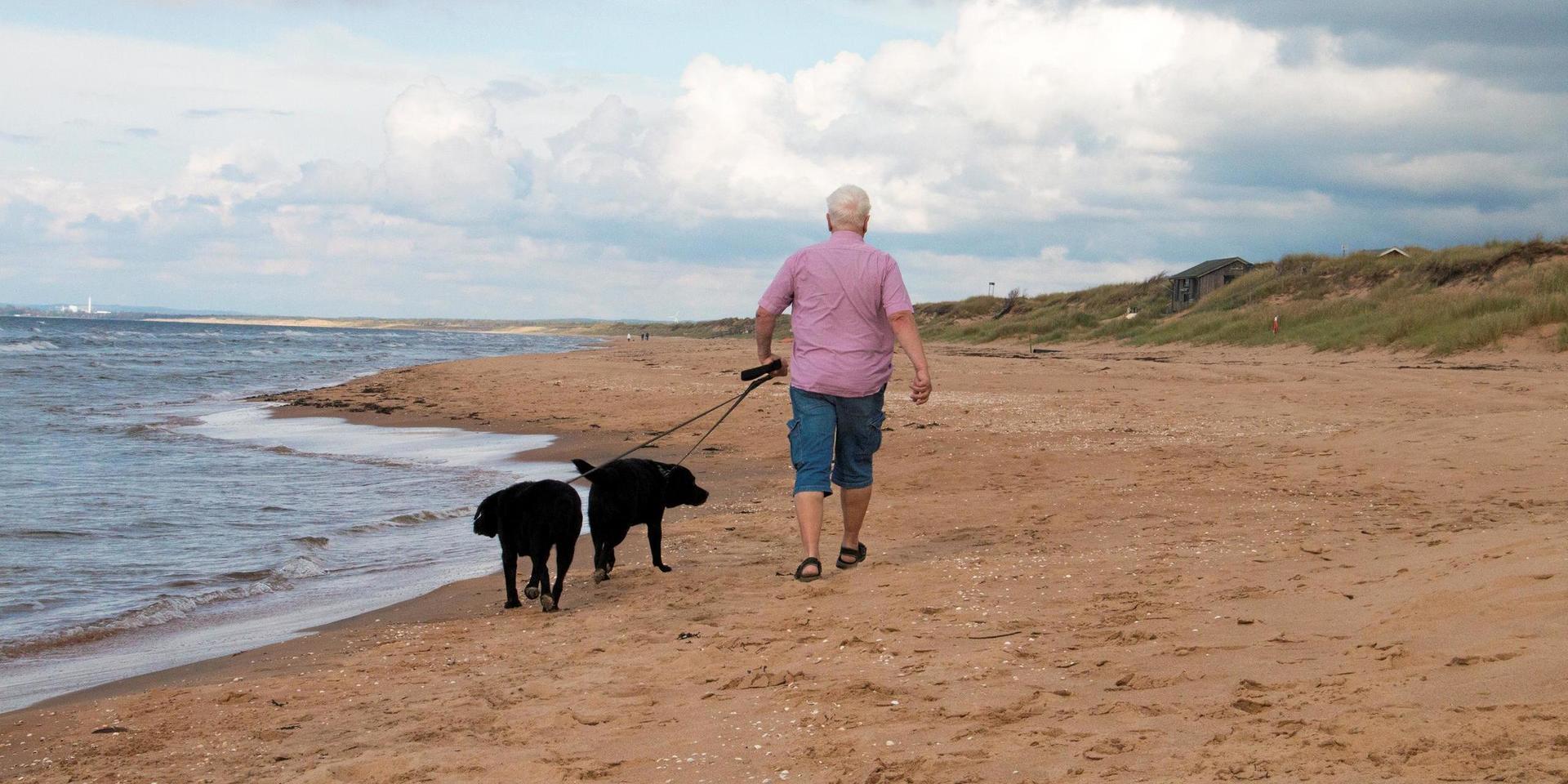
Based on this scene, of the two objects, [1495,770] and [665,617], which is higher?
[1495,770]

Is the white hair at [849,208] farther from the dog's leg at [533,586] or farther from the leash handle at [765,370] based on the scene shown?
the dog's leg at [533,586]

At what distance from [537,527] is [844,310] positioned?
1914mm

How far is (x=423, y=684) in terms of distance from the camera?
4.48m

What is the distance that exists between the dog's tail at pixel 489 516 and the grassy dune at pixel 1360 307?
19813 millimetres

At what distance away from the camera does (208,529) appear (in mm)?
8953

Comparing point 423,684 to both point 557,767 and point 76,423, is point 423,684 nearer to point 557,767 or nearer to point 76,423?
point 557,767

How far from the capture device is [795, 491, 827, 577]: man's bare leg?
18.6 ft

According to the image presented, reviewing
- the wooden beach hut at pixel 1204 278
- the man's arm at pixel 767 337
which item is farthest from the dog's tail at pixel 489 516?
the wooden beach hut at pixel 1204 278

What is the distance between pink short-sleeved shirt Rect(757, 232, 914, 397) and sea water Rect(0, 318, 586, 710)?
2.92 meters

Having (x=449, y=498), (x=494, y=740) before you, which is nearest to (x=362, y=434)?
(x=449, y=498)

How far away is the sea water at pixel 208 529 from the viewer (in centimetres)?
596

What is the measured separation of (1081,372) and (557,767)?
18.9 m

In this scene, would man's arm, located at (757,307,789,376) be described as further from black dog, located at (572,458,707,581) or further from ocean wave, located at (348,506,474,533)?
ocean wave, located at (348,506,474,533)

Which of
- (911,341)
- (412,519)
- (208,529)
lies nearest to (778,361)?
(911,341)
